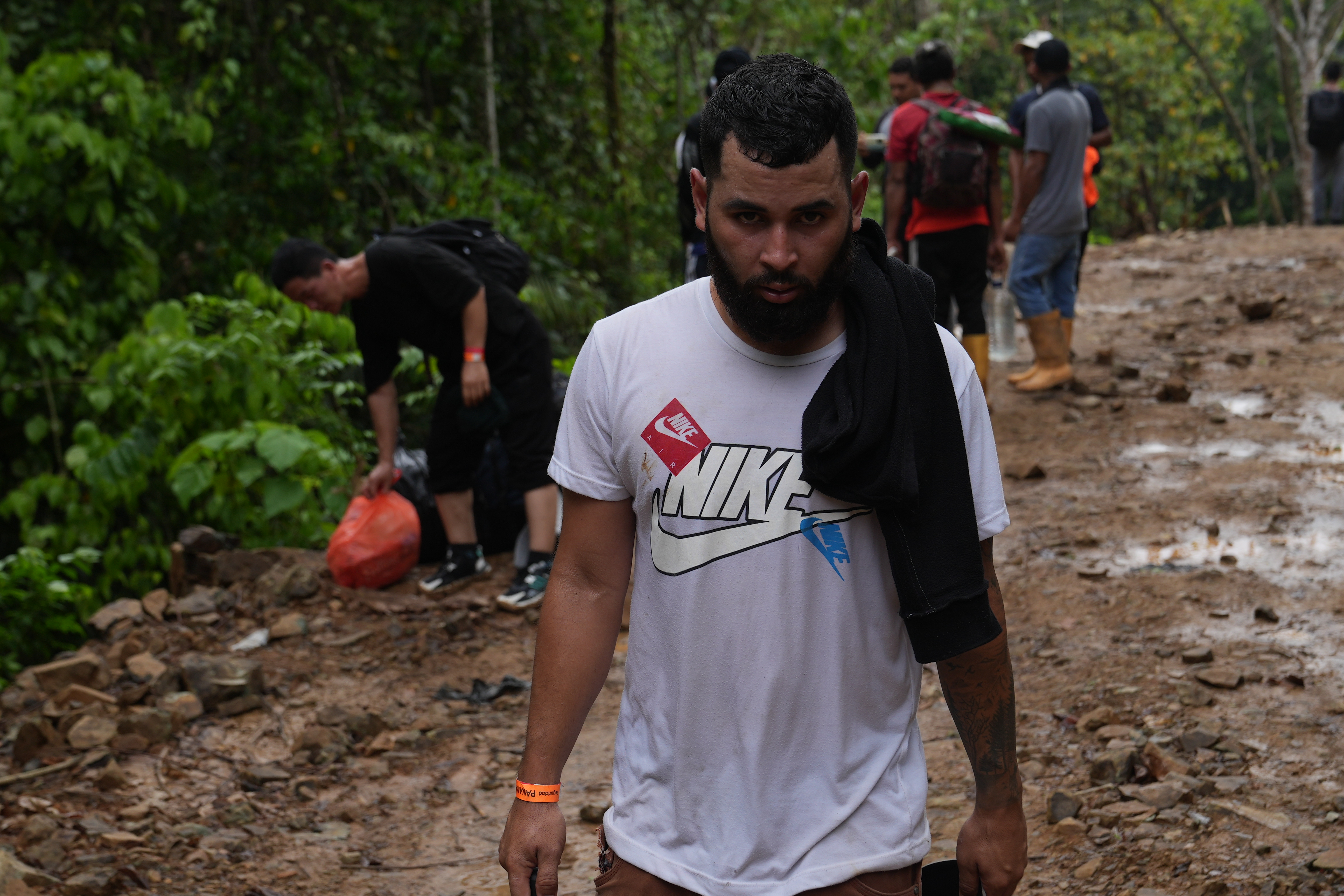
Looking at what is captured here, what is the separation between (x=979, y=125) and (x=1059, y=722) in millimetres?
3486

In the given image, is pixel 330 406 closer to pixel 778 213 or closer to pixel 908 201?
pixel 908 201

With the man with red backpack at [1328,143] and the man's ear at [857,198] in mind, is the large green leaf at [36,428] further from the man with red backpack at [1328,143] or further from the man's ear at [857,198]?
the man with red backpack at [1328,143]

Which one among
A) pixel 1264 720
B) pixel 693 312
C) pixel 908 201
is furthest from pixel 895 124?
pixel 693 312

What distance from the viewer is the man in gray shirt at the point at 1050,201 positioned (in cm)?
706

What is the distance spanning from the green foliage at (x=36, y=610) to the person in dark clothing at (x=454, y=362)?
1.69 m

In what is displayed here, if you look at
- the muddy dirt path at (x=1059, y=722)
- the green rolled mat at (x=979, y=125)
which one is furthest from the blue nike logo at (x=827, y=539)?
the green rolled mat at (x=979, y=125)

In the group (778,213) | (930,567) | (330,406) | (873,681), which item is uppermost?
(778,213)

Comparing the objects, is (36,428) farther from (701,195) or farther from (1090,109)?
(1090,109)

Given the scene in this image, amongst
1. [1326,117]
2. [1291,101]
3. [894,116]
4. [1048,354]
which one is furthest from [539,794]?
[1291,101]

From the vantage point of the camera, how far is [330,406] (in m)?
7.92

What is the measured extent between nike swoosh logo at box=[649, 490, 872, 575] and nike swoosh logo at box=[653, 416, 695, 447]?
3.6 inches

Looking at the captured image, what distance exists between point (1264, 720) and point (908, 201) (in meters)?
3.74

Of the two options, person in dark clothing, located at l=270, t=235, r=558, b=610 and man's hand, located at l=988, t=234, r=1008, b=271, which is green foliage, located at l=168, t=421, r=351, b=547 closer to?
person in dark clothing, located at l=270, t=235, r=558, b=610

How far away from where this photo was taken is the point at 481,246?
5.63 meters
